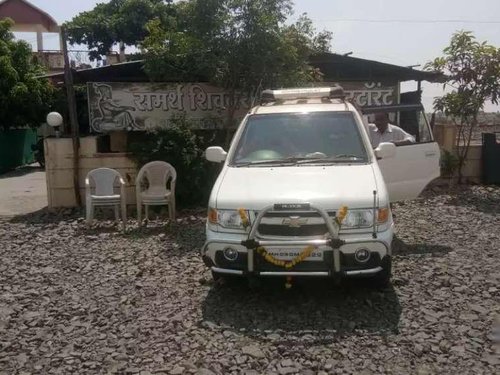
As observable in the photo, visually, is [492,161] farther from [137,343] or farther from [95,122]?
[137,343]

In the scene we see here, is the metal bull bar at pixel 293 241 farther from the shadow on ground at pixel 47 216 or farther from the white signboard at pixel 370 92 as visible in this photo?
the white signboard at pixel 370 92

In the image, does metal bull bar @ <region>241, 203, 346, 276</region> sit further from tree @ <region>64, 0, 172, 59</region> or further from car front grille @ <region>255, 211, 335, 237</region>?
tree @ <region>64, 0, 172, 59</region>

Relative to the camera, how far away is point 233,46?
964 centimetres

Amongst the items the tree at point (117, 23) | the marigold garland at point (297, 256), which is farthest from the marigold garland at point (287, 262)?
the tree at point (117, 23)

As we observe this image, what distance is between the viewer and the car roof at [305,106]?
638 cm

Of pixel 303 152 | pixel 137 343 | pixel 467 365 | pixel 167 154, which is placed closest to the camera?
pixel 467 365

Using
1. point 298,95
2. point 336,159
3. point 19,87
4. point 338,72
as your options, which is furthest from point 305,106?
point 19,87

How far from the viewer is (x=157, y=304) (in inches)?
209

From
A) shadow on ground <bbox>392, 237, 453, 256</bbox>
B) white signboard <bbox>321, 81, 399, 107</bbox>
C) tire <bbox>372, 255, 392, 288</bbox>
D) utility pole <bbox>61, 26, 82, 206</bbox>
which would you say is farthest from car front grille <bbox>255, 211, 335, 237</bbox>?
white signboard <bbox>321, 81, 399, 107</bbox>

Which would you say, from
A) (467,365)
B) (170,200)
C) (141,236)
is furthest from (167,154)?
(467,365)

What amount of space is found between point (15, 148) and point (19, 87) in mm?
3597

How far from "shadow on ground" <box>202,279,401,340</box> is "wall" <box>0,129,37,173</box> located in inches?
638

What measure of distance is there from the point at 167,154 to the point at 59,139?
2.14m

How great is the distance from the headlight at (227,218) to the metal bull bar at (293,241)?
0.69 feet
